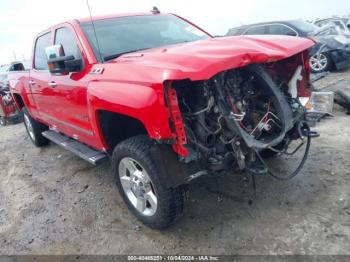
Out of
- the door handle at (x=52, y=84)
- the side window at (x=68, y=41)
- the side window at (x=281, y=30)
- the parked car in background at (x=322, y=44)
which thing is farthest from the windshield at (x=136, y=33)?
the side window at (x=281, y=30)

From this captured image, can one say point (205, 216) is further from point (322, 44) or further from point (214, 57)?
point (322, 44)

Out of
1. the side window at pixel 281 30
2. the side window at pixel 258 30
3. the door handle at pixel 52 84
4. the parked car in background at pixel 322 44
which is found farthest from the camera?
the side window at pixel 258 30

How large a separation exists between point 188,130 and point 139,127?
75cm

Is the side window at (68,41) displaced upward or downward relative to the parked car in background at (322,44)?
upward

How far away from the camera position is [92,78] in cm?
320

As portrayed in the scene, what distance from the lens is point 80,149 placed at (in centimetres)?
404

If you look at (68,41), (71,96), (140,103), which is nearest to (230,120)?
(140,103)

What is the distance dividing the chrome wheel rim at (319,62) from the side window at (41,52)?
7417mm

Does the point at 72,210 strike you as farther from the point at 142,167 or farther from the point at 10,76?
the point at 10,76

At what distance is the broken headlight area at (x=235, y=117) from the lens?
2605 millimetres

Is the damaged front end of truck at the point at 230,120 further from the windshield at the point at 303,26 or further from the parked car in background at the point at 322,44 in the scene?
the windshield at the point at 303,26

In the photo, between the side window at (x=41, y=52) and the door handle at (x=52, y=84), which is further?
the side window at (x=41, y=52)

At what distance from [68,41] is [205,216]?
258cm

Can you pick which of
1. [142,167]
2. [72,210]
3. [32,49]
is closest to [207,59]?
[142,167]
